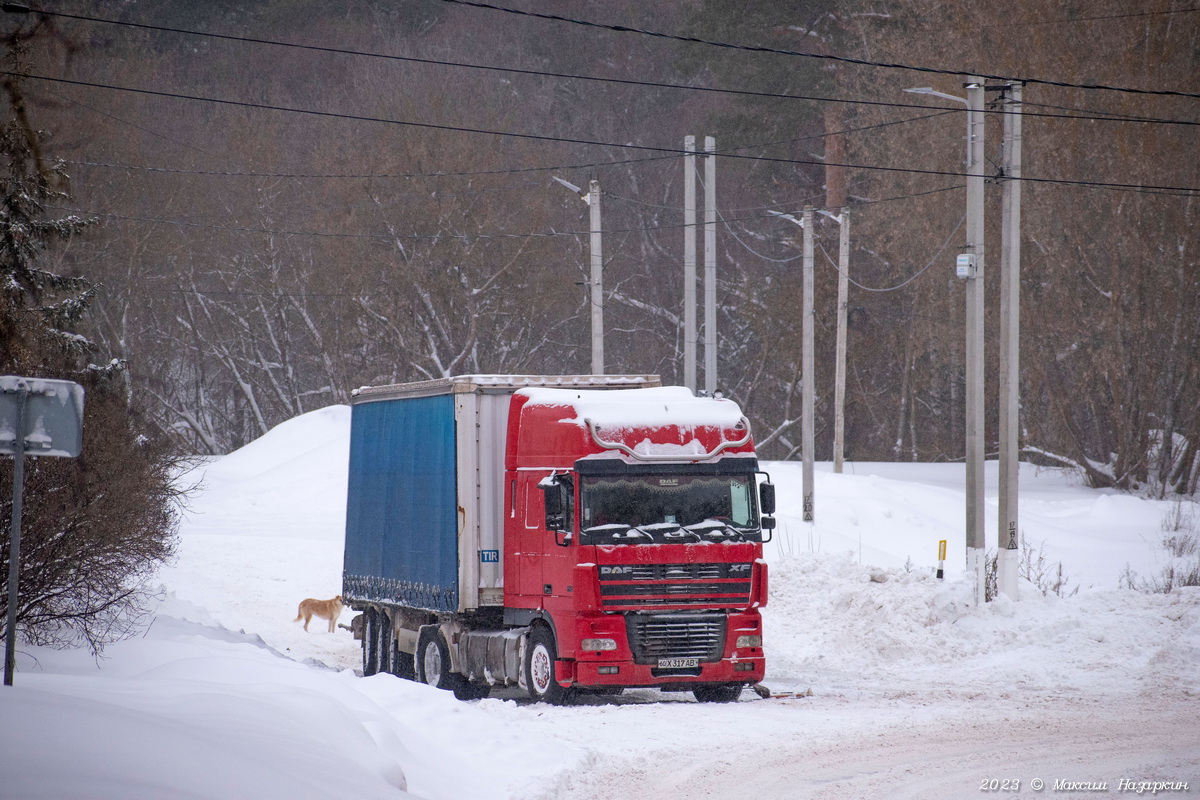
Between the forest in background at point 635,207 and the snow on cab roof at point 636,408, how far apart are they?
26442 millimetres

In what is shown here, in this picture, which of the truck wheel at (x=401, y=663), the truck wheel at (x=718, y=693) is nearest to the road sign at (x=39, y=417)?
the truck wheel at (x=718, y=693)

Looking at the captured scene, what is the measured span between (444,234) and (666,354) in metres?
15.0

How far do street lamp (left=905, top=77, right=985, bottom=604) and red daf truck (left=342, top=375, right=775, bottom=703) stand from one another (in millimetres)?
5988

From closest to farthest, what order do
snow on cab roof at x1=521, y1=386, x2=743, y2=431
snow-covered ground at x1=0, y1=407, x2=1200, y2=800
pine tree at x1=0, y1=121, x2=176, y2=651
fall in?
snow-covered ground at x1=0, y1=407, x2=1200, y2=800 < pine tree at x1=0, y1=121, x2=176, y2=651 < snow on cab roof at x1=521, y1=386, x2=743, y2=431

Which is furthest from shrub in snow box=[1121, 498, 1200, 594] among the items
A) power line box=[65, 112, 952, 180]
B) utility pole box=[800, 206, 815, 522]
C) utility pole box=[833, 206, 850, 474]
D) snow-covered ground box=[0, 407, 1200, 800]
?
power line box=[65, 112, 952, 180]

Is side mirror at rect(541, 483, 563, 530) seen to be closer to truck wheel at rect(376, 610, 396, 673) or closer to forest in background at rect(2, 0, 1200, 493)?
truck wheel at rect(376, 610, 396, 673)

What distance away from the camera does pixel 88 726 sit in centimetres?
713

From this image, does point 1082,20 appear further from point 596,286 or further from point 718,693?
point 718,693

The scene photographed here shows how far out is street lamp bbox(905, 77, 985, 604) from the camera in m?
20.1

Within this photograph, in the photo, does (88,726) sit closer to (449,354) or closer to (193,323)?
(449,354)

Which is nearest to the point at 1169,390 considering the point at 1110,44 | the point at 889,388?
the point at 1110,44

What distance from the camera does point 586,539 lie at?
14336mm

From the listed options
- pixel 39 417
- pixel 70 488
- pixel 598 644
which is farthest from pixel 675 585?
pixel 39 417

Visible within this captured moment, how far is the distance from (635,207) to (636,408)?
161 feet
